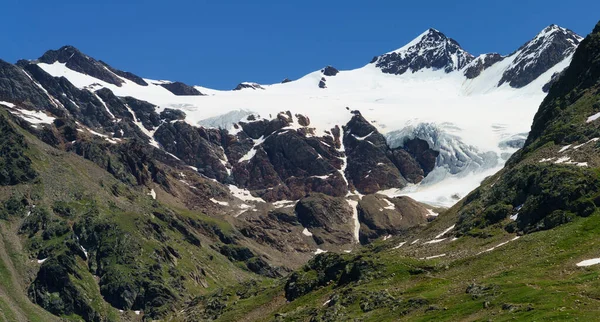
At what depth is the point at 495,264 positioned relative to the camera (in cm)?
11462

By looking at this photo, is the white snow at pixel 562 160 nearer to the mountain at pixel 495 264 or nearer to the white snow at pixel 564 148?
the mountain at pixel 495 264

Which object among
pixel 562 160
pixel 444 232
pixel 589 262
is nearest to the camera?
pixel 589 262

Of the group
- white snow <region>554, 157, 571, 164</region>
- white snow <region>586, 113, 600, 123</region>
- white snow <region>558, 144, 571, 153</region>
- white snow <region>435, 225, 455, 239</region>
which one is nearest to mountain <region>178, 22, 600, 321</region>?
white snow <region>558, 144, 571, 153</region>

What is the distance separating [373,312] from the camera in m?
109

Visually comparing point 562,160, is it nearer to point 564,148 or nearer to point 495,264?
point 564,148

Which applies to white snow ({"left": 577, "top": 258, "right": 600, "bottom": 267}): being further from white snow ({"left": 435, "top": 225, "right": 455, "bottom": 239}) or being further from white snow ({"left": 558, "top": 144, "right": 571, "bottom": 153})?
white snow ({"left": 558, "top": 144, "right": 571, "bottom": 153})

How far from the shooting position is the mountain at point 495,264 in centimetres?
8856

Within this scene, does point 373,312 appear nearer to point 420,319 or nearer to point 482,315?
point 420,319

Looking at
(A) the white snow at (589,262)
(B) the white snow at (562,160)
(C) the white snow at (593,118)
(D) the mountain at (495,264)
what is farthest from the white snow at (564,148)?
(A) the white snow at (589,262)

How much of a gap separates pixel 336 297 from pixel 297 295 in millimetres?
27345

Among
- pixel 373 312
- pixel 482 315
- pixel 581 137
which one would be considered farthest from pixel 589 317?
pixel 581 137

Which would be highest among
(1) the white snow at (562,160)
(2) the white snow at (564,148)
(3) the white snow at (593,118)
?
(3) the white snow at (593,118)

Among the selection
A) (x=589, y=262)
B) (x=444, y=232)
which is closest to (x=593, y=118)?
(x=444, y=232)

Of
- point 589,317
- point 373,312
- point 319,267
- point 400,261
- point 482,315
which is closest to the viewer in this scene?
point 589,317
